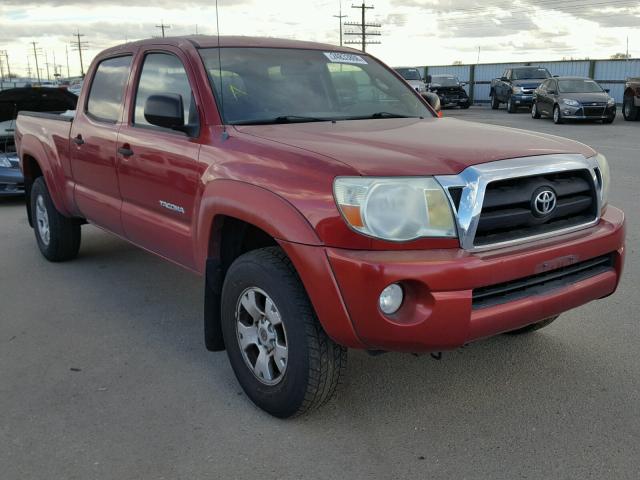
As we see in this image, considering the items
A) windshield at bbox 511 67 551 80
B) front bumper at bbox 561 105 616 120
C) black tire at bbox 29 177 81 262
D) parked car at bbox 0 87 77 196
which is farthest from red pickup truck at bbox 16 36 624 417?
windshield at bbox 511 67 551 80

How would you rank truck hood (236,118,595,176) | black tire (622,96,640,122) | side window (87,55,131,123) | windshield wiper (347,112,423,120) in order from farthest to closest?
black tire (622,96,640,122), side window (87,55,131,123), windshield wiper (347,112,423,120), truck hood (236,118,595,176)

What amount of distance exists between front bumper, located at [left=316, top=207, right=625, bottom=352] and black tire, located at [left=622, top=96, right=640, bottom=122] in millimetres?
20000

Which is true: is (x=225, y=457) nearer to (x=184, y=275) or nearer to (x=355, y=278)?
(x=355, y=278)

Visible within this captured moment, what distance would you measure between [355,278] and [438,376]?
1232 mm

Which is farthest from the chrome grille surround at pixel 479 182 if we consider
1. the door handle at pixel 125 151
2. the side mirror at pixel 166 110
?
the door handle at pixel 125 151

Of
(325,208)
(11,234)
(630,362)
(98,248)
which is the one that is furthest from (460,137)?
(11,234)

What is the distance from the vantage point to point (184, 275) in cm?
550

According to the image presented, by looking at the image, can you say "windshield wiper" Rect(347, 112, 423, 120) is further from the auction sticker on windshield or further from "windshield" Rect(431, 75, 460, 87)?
"windshield" Rect(431, 75, 460, 87)

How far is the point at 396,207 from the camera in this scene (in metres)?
2.65

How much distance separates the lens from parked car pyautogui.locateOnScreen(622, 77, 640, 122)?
1989 cm

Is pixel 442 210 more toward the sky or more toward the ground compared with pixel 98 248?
more toward the sky

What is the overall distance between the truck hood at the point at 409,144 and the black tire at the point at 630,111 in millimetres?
18954

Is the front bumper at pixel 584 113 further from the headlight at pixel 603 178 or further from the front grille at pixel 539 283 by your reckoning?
the front grille at pixel 539 283

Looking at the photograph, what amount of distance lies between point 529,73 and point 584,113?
7.81 meters
